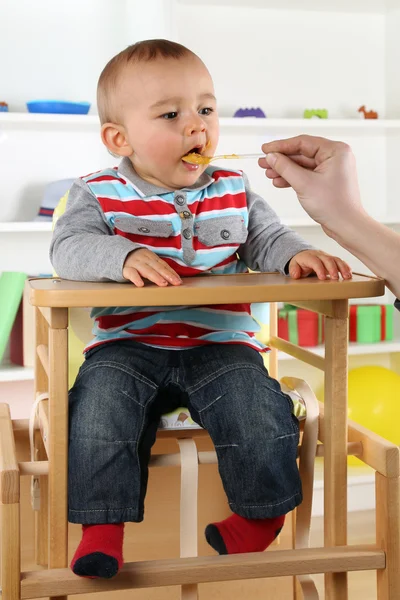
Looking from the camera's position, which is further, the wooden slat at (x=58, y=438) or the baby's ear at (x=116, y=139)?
the baby's ear at (x=116, y=139)

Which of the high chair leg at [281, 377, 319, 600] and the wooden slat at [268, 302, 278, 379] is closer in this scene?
the high chair leg at [281, 377, 319, 600]

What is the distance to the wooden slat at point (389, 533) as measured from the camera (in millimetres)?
1177

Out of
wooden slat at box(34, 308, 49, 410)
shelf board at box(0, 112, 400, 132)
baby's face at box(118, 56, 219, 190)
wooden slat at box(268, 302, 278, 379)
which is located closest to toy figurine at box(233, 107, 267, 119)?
shelf board at box(0, 112, 400, 132)

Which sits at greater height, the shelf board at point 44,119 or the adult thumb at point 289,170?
the shelf board at point 44,119

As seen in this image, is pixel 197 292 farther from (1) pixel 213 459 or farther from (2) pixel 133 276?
(1) pixel 213 459

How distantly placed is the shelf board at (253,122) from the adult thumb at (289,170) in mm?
1194

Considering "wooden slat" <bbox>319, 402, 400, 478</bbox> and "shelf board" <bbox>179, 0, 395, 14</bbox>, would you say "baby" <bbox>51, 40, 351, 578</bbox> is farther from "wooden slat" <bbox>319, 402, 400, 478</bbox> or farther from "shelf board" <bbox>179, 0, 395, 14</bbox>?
"shelf board" <bbox>179, 0, 395, 14</bbox>

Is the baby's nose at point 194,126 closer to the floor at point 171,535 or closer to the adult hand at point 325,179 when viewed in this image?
the adult hand at point 325,179

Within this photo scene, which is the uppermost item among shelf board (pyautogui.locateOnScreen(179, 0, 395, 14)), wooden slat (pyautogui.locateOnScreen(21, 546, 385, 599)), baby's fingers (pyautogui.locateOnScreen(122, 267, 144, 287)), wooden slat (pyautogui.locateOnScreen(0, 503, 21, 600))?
shelf board (pyautogui.locateOnScreen(179, 0, 395, 14))

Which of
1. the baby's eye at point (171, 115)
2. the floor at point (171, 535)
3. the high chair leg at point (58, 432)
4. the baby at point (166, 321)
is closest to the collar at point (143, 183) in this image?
the baby at point (166, 321)

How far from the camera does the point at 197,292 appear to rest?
1.02 meters

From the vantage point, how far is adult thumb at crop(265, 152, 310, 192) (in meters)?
1.26

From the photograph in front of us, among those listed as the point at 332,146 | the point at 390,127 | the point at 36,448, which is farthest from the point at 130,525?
the point at 390,127

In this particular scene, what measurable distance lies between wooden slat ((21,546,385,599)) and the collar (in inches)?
22.5
